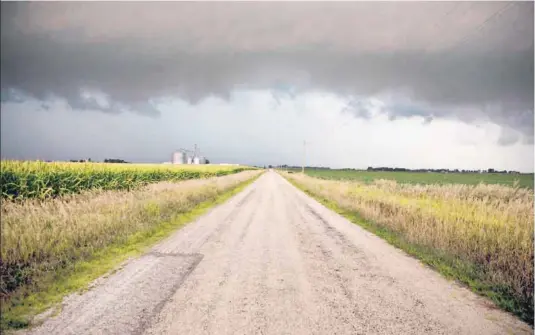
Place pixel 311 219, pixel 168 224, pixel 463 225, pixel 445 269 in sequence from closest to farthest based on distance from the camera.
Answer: pixel 445 269 → pixel 463 225 → pixel 168 224 → pixel 311 219

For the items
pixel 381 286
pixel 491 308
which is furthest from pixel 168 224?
pixel 491 308

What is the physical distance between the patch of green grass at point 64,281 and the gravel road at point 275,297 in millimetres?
298

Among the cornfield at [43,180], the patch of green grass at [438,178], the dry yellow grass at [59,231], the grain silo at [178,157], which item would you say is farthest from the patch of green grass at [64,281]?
the grain silo at [178,157]

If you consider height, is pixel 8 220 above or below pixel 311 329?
above

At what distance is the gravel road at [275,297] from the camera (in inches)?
160

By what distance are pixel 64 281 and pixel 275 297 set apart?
12.7 feet

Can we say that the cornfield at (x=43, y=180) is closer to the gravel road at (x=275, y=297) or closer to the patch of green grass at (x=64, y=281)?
the patch of green grass at (x=64, y=281)

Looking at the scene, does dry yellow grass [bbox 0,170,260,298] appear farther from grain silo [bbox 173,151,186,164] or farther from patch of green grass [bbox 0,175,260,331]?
grain silo [bbox 173,151,186,164]

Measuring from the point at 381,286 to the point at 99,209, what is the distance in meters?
9.42

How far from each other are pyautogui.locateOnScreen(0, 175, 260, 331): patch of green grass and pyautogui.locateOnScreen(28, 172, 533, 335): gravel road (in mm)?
298

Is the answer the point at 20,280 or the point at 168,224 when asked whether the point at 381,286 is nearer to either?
the point at 20,280

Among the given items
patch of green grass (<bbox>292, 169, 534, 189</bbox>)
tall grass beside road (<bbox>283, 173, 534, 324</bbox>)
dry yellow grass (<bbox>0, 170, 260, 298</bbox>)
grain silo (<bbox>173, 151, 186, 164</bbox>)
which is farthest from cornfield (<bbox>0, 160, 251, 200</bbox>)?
grain silo (<bbox>173, 151, 186, 164</bbox>)

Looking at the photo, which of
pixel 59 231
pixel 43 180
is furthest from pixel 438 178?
pixel 59 231

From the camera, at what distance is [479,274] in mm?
6133
